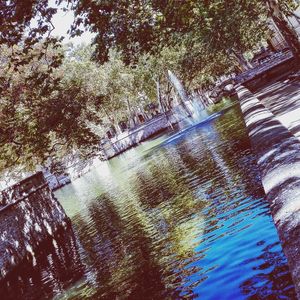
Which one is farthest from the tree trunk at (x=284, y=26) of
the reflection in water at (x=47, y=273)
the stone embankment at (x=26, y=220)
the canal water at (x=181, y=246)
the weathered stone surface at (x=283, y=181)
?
the stone embankment at (x=26, y=220)

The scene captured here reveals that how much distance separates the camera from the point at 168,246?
7.84 m

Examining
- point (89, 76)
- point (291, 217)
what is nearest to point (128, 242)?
point (291, 217)

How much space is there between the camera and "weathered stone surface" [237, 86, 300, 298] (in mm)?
2992

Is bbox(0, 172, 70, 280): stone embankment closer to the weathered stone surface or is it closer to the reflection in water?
the reflection in water

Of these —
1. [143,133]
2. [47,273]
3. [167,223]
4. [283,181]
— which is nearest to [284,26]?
[167,223]

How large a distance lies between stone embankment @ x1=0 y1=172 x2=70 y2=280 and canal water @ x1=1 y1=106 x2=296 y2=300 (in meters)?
0.56

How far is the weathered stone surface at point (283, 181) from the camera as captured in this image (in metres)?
2.99

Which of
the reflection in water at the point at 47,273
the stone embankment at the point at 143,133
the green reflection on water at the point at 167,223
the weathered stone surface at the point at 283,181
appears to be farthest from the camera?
the stone embankment at the point at 143,133

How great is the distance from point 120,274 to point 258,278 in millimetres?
3594

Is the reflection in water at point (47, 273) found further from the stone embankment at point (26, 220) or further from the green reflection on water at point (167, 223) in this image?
the green reflection on water at point (167, 223)

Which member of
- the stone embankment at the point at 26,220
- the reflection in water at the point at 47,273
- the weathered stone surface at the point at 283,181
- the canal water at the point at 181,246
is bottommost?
the canal water at the point at 181,246

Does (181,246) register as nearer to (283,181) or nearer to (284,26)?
(283,181)

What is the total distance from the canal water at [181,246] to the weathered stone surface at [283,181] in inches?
45.4

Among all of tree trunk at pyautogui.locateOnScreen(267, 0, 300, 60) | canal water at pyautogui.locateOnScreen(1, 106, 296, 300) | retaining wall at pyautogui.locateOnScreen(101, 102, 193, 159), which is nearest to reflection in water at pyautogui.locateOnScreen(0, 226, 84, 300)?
canal water at pyautogui.locateOnScreen(1, 106, 296, 300)
